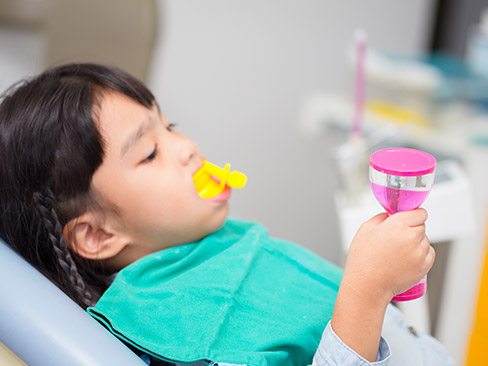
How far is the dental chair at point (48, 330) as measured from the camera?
64 centimetres

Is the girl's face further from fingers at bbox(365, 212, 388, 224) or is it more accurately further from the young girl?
fingers at bbox(365, 212, 388, 224)

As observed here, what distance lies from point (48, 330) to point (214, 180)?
1.08 feet

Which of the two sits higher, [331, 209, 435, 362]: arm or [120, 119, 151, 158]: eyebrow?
[120, 119, 151, 158]: eyebrow

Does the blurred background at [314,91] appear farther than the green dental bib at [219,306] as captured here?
Yes

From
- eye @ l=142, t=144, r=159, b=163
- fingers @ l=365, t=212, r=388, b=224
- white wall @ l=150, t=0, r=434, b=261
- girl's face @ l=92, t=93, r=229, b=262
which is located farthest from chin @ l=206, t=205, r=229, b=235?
white wall @ l=150, t=0, r=434, b=261

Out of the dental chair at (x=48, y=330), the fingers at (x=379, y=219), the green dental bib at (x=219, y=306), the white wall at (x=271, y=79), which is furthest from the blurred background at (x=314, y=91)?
the dental chair at (x=48, y=330)

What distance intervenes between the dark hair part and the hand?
0.32 m

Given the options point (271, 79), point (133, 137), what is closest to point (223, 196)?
point (133, 137)

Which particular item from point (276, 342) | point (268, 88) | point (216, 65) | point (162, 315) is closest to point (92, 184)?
point (162, 315)

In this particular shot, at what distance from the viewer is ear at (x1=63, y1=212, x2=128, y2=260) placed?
881mm

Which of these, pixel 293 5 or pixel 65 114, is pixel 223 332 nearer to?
pixel 65 114

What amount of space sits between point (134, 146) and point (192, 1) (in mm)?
1240

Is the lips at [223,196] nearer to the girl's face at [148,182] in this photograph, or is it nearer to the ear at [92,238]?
the girl's face at [148,182]

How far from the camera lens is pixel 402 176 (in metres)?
0.68
